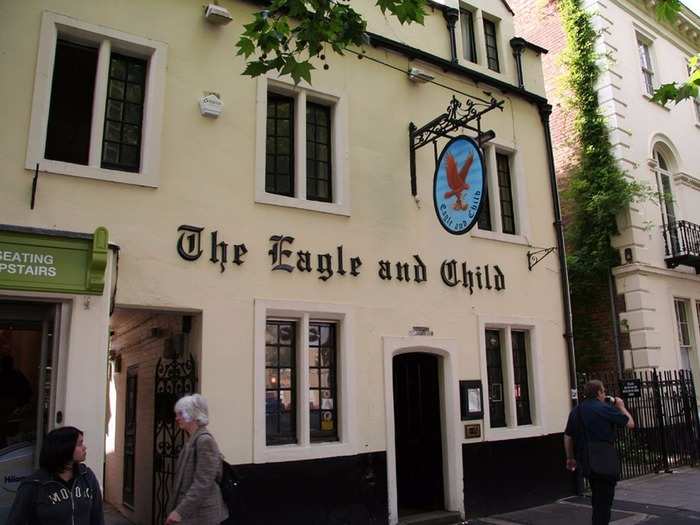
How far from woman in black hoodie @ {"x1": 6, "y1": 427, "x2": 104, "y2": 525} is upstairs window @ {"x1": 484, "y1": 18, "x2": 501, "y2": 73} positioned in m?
9.89

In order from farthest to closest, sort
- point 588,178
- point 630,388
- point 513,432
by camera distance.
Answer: point 588,178 → point 630,388 → point 513,432

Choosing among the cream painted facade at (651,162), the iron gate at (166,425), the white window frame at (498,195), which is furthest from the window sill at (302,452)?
the cream painted facade at (651,162)

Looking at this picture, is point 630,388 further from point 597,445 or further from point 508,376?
point 597,445

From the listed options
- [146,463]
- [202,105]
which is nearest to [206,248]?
[202,105]

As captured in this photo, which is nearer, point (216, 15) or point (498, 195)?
point (216, 15)

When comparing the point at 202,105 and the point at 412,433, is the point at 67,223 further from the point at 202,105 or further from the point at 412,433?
the point at 412,433

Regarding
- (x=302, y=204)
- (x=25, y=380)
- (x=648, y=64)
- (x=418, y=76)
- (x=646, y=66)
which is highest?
(x=648, y=64)

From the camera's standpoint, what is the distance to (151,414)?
28.0 feet

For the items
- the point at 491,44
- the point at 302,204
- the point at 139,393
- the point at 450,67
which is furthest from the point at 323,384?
the point at 491,44

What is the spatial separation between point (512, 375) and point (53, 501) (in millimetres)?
7564

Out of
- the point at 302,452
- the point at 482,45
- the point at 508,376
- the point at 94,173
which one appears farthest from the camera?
the point at 482,45

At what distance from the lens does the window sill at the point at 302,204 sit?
7914 mm

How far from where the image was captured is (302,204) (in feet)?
27.0

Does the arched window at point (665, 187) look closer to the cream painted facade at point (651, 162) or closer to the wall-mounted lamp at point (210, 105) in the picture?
the cream painted facade at point (651, 162)
